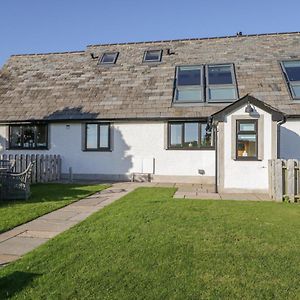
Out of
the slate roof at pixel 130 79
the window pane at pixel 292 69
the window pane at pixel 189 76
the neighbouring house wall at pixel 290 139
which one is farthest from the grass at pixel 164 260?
the window pane at pixel 292 69

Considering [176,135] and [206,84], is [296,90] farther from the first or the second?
[176,135]

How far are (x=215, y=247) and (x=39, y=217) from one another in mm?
4237

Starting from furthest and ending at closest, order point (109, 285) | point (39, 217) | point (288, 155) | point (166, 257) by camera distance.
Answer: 1. point (288, 155)
2. point (39, 217)
3. point (166, 257)
4. point (109, 285)

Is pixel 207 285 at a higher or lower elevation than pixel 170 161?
lower

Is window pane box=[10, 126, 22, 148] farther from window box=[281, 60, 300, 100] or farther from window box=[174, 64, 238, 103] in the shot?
window box=[281, 60, 300, 100]

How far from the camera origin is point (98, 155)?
16172mm

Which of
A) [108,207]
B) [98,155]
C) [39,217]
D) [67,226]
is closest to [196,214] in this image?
[108,207]

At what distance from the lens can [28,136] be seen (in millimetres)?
17078

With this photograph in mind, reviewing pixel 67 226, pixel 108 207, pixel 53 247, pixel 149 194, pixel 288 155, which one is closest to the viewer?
pixel 53 247

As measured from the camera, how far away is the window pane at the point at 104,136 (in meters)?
16.2

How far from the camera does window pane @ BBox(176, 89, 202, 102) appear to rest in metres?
15.9

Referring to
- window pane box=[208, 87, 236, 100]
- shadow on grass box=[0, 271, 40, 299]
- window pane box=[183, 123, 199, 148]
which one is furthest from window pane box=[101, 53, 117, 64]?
shadow on grass box=[0, 271, 40, 299]

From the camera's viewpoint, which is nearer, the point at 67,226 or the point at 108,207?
the point at 67,226

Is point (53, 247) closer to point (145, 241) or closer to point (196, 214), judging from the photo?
point (145, 241)
